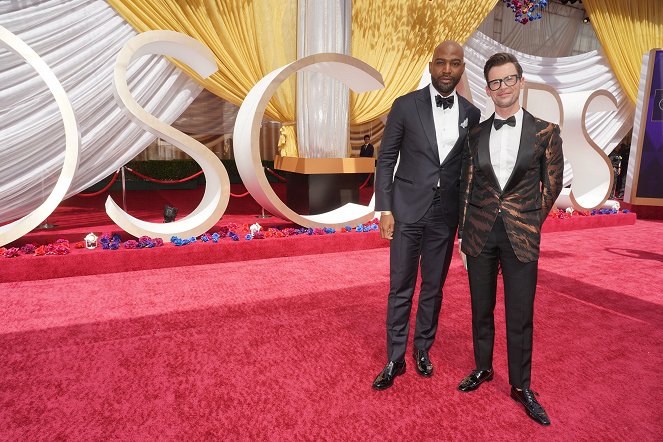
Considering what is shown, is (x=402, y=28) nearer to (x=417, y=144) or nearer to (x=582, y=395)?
(x=417, y=144)

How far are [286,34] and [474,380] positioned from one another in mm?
4781

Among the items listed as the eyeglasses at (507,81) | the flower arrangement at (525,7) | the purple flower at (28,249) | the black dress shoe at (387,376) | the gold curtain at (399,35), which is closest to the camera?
the eyeglasses at (507,81)

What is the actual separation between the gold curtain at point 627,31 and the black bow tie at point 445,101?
786cm

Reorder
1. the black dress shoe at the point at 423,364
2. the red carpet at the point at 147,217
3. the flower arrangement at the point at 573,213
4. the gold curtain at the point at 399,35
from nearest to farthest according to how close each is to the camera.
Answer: the black dress shoe at the point at 423,364
the red carpet at the point at 147,217
the gold curtain at the point at 399,35
the flower arrangement at the point at 573,213

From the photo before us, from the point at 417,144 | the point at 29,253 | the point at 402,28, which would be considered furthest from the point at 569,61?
the point at 29,253

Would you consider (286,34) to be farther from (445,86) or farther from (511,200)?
(511,200)

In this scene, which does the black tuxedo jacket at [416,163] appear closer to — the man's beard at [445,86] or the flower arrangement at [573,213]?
the man's beard at [445,86]

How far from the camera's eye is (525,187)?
6.37ft

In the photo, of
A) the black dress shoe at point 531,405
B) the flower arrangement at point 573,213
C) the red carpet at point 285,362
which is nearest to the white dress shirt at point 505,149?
the black dress shoe at point 531,405

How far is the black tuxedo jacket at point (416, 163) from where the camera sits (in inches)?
85.2

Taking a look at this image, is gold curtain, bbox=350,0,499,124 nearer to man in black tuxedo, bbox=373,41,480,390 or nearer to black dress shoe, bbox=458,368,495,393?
man in black tuxedo, bbox=373,41,480,390

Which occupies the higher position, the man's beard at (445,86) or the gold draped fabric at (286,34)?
the gold draped fabric at (286,34)

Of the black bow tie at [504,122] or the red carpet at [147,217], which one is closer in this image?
the black bow tie at [504,122]

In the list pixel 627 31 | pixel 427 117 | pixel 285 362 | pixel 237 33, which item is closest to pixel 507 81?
pixel 427 117
